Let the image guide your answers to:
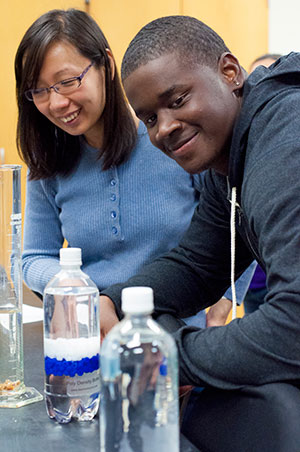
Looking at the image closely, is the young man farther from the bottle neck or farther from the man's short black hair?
the bottle neck

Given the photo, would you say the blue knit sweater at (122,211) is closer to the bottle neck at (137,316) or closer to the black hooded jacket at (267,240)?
the black hooded jacket at (267,240)

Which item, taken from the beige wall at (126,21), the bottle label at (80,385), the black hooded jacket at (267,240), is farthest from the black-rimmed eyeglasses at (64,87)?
the beige wall at (126,21)

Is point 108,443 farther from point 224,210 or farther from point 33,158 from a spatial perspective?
point 33,158

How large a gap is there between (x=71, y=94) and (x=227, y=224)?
0.51m

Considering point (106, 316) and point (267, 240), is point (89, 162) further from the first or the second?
point (267, 240)

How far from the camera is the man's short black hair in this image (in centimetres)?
97

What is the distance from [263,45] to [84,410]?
2933 mm

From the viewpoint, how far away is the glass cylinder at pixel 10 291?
95 centimetres

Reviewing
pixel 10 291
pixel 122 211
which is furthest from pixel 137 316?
pixel 122 211

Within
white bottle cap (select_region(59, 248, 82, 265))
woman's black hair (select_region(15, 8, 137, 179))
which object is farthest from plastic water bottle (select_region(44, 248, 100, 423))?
woman's black hair (select_region(15, 8, 137, 179))

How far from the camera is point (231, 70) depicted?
40.8 inches

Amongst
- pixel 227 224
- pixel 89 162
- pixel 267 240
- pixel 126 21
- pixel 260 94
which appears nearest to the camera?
pixel 267 240

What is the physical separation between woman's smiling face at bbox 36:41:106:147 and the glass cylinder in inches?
19.4

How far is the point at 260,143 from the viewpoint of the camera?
853mm
